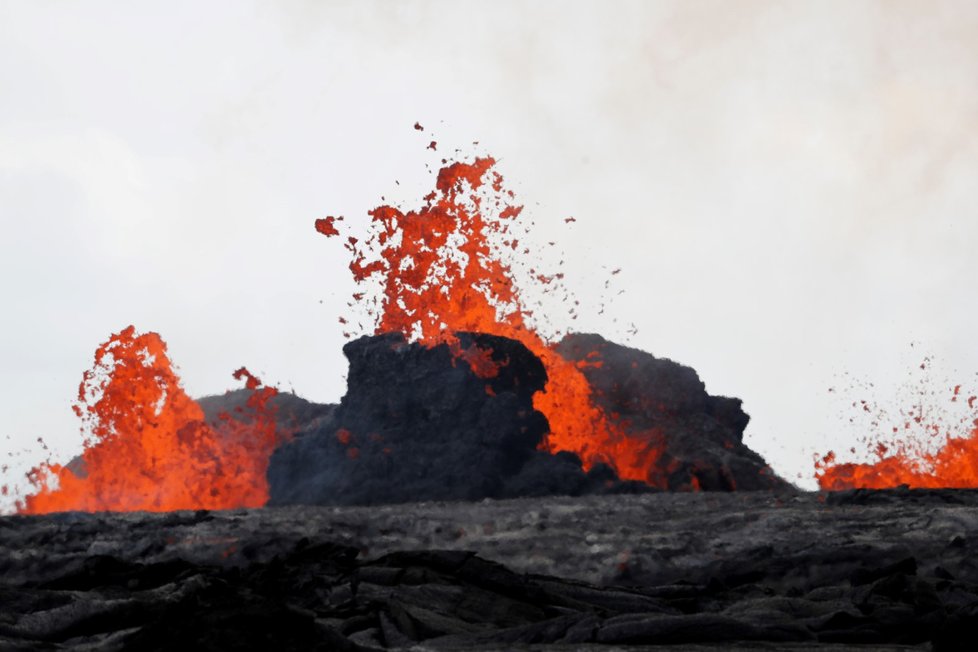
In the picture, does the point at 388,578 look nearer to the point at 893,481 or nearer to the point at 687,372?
the point at 893,481

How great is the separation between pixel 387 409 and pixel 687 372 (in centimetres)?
1392

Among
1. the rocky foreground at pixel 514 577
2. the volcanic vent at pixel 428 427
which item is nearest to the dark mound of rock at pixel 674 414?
the volcanic vent at pixel 428 427

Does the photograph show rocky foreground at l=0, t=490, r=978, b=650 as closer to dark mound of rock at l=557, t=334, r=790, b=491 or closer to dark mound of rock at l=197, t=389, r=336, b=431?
dark mound of rock at l=557, t=334, r=790, b=491

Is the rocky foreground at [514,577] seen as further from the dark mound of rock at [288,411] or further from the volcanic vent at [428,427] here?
the dark mound of rock at [288,411]

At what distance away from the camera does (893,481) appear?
35281mm

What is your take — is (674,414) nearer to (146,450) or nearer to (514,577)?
(146,450)

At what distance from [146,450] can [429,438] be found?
437 inches

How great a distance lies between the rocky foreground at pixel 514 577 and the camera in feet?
30.8

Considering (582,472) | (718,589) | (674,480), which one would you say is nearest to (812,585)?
(718,589)

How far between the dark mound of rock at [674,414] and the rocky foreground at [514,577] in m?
12.8

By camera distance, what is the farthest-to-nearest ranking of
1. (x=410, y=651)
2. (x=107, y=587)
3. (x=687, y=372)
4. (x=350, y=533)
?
1. (x=687, y=372)
2. (x=350, y=533)
3. (x=107, y=587)
4. (x=410, y=651)

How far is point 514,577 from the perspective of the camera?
1175 centimetres

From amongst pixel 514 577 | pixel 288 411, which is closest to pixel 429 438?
pixel 288 411

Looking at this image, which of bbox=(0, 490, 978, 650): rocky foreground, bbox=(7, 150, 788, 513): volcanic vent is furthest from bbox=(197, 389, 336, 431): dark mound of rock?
bbox=(0, 490, 978, 650): rocky foreground
